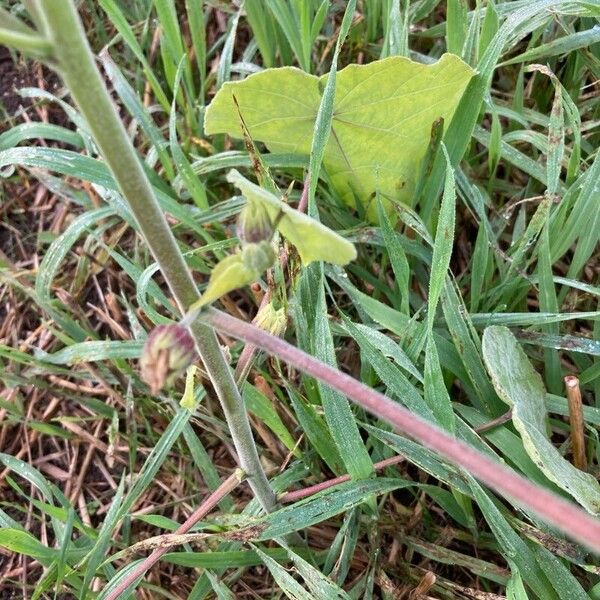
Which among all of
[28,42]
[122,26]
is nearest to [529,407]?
[28,42]

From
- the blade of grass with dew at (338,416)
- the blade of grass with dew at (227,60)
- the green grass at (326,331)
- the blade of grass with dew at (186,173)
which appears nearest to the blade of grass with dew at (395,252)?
the green grass at (326,331)

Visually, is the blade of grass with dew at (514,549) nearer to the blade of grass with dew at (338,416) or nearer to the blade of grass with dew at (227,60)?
the blade of grass with dew at (338,416)

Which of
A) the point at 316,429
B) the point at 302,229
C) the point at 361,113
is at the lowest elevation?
the point at 316,429

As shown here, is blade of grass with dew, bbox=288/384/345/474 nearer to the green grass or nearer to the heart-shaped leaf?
the green grass

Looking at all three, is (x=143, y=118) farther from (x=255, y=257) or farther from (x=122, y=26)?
(x=255, y=257)

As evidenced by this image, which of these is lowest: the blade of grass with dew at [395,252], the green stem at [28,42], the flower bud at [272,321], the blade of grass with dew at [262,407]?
the blade of grass with dew at [262,407]

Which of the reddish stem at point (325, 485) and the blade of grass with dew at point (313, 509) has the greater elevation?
the blade of grass with dew at point (313, 509)

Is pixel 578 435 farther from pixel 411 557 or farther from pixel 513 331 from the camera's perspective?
pixel 411 557
